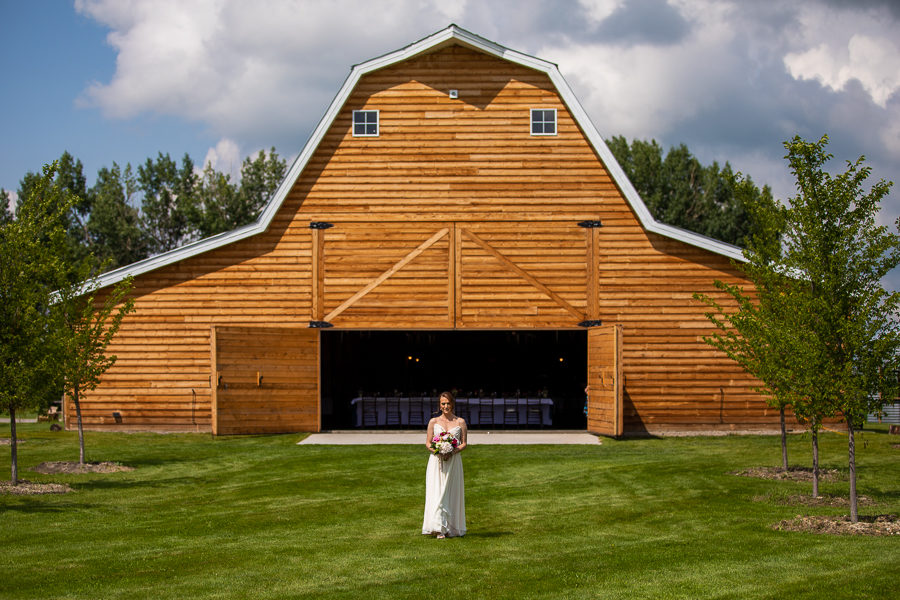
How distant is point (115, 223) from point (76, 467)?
3507cm

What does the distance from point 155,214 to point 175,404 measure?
100ft

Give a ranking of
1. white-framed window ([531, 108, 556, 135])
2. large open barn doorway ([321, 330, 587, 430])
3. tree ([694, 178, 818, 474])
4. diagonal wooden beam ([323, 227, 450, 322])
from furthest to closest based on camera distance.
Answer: large open barn doorway ([321, 330, 587, 430]) < white-framed window ([531, 108, 556, 135]) < diagonal wooden beam ([323, 227, 450, 322]) < tree ([694, 178, 818, 474])

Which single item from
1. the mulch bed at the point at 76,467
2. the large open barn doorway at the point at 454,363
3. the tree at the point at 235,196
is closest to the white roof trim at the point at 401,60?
the mulch bed at the point at 76,467

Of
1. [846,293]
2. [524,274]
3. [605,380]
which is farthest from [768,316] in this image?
[524,274]

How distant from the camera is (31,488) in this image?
1545 cm

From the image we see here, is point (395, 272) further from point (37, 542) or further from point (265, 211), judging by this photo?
point (37, 542)

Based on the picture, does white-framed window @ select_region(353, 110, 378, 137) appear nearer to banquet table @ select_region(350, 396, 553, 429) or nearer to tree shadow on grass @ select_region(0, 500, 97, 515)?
banquet table @ select_region(350, 396, 553, 429)

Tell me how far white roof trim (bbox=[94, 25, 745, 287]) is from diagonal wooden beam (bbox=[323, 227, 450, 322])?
2707 mm

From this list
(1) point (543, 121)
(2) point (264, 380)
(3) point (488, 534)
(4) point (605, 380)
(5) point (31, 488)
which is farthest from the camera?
(1) point (543, 121)

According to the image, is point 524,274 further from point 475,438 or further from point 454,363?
point 454,363

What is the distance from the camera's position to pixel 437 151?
78.5 ft

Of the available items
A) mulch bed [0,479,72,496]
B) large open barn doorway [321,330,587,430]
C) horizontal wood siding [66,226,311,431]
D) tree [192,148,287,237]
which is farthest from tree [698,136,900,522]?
tree [192,148,287,237]

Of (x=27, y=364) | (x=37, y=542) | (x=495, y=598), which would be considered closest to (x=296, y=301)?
(x=27, y=364)

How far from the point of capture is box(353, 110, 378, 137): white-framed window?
78.6 feet
